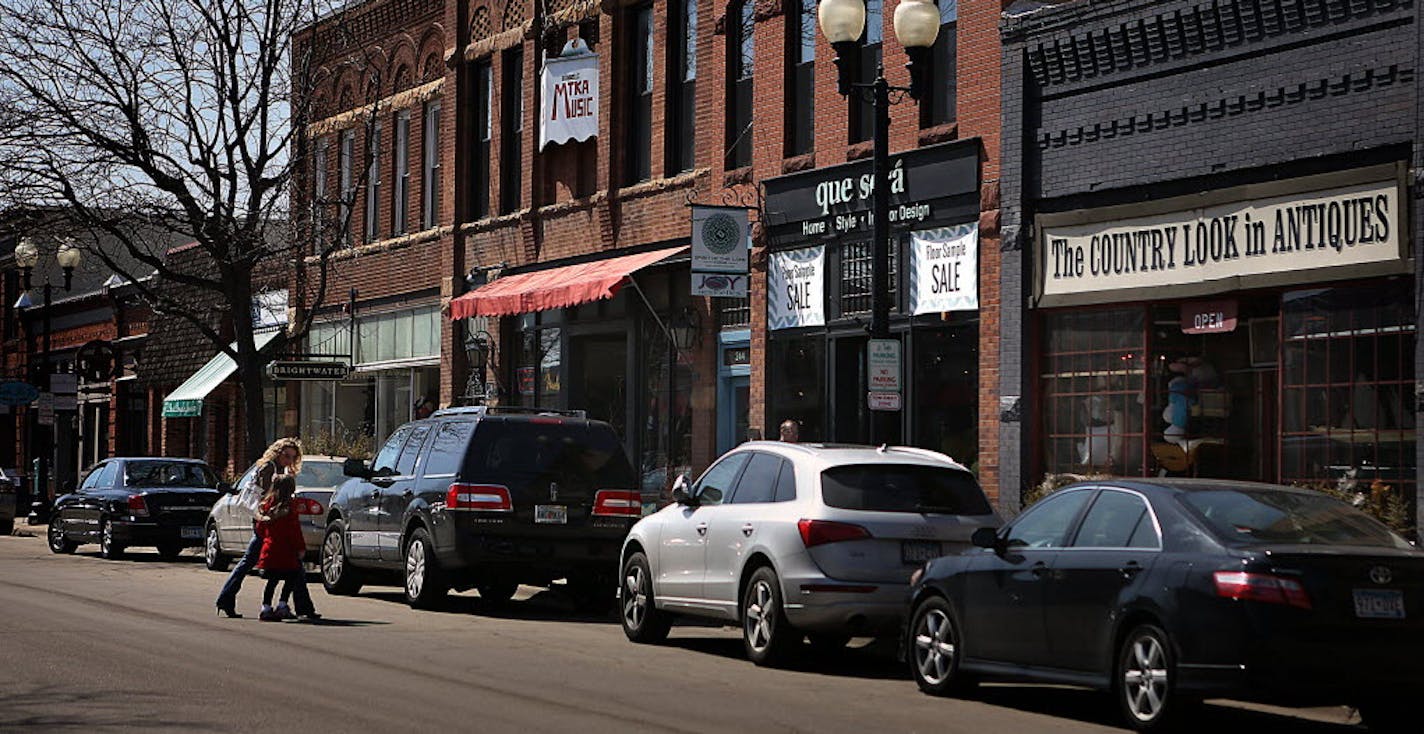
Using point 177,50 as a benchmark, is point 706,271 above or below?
below

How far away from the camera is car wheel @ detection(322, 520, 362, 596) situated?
21906 millimetres

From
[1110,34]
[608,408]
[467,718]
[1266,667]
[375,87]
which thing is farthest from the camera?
[375,87]

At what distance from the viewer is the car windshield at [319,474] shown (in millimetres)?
25844

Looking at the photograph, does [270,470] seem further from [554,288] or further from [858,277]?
[554,288]

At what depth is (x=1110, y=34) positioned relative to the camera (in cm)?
2142

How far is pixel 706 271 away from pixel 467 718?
14596mm

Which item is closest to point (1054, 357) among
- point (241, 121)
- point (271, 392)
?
point (241, 121)

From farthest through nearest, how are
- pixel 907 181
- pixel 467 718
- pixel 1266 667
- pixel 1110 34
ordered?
pixel 907 181
pixel 1110 34
pixel 467 718
pixel 1266 667

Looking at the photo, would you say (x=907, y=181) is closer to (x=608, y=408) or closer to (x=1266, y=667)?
(x=608, y=408)

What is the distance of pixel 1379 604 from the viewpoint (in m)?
10.7

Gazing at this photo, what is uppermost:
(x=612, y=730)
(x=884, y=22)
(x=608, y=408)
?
(x=884, y=22)

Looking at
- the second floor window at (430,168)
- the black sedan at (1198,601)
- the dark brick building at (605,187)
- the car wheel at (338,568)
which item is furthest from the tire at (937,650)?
the second floor window at (430,168)

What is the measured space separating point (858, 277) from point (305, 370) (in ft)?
41.5

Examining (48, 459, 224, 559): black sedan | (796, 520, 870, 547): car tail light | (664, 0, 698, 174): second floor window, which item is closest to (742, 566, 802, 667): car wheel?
(796, 520, 870, 547): car tail light
